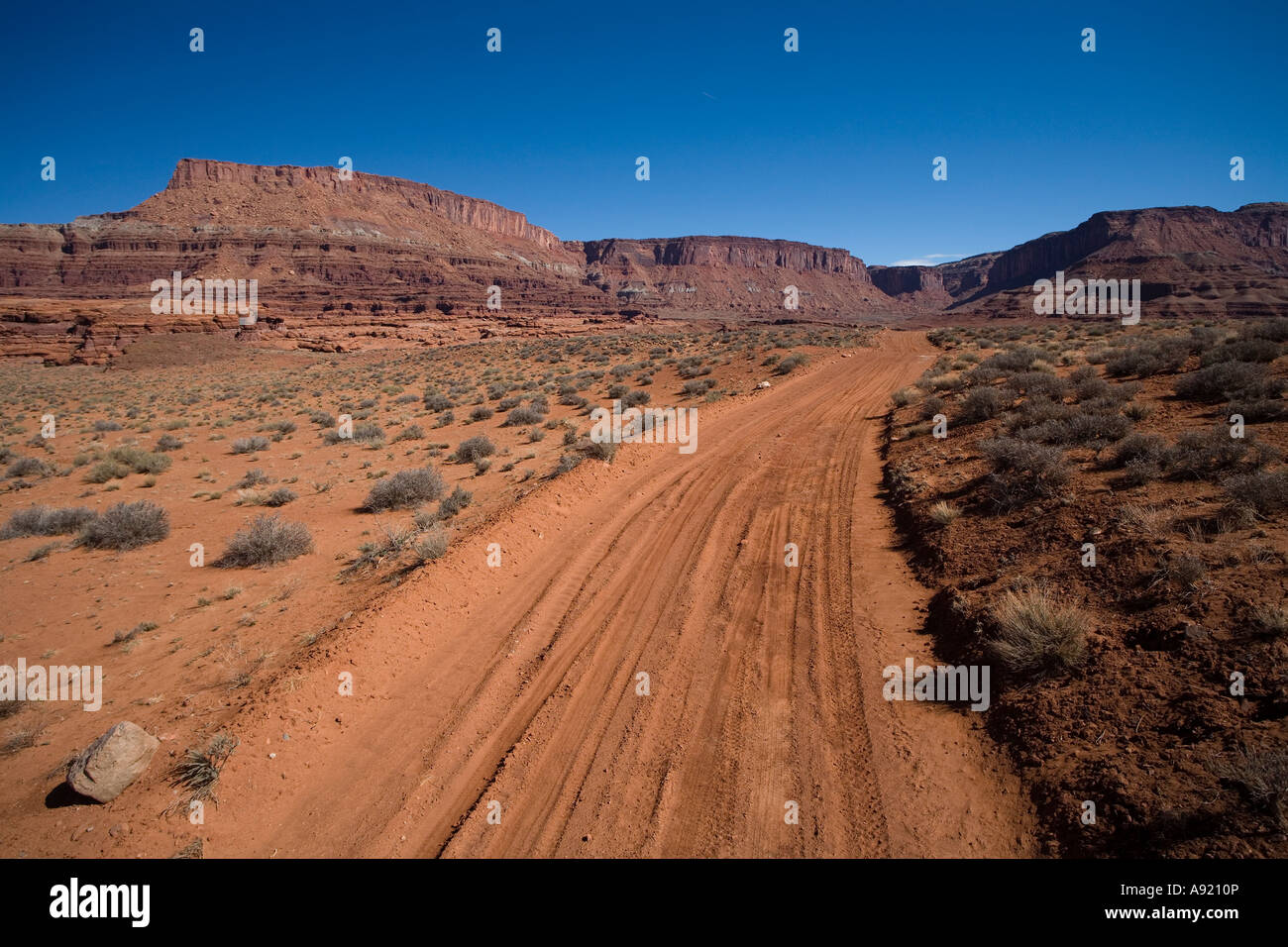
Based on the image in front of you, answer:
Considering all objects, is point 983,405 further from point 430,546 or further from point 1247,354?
point 430,546

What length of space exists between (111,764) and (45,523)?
31.0 feet

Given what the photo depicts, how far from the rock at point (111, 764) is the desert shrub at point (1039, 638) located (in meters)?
7.06

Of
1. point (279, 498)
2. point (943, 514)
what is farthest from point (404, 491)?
point (943, 514)

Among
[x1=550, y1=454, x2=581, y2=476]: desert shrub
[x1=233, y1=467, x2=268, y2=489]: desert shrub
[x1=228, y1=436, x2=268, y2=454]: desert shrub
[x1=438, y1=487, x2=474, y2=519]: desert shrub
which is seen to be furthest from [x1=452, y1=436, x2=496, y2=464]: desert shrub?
[x1=228, y1=436, x2=268, y2=454]: desert shrub

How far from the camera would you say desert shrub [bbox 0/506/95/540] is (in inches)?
374

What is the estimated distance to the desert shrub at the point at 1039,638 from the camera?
13.7 ft

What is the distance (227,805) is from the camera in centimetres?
376

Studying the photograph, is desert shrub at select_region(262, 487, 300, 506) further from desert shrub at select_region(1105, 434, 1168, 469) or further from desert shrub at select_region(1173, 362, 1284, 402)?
desert shrub at select_region(1173, 362, 1284, 402)

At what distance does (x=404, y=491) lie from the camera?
34.0ft

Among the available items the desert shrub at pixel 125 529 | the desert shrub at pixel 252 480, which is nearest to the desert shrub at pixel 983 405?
the desert shrub at pixel 125 529

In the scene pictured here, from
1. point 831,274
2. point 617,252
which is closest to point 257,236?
point 617,252

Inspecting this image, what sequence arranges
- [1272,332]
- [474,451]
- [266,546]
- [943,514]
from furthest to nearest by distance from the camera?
[474,451], [1272,332], [266,546], [943,514]
